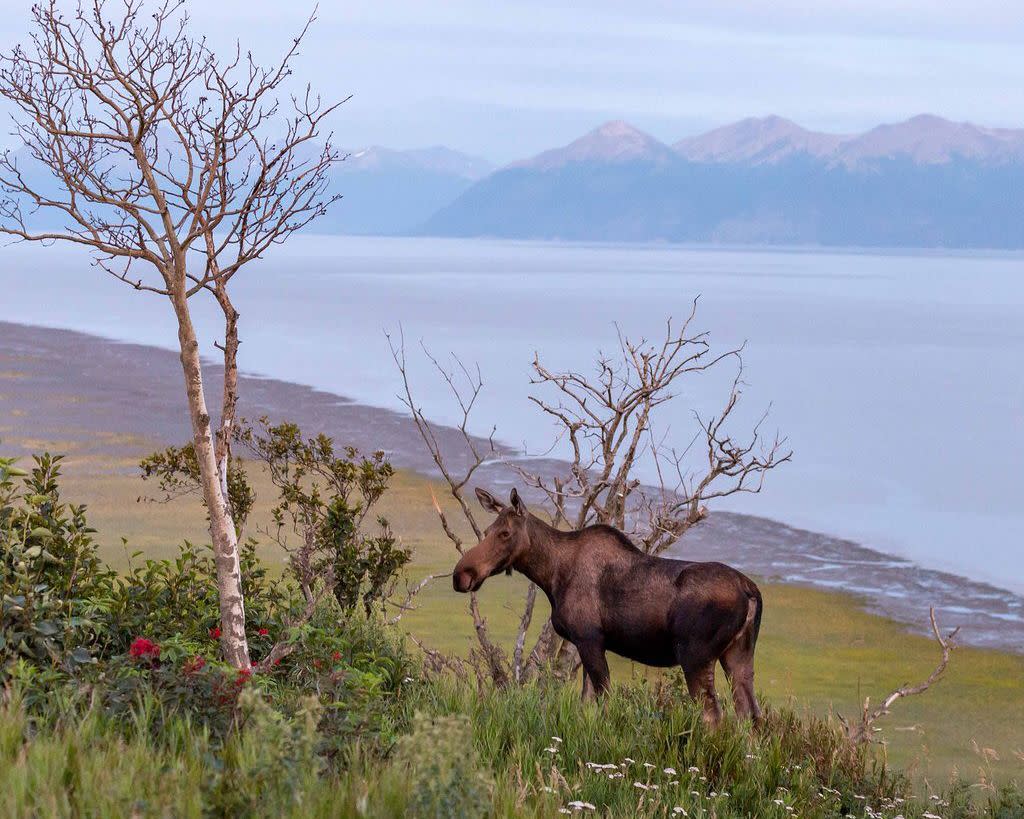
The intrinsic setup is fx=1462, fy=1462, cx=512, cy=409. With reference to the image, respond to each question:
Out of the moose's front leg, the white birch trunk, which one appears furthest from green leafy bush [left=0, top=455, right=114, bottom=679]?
the moose's front leg

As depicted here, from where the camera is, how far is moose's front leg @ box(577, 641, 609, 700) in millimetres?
9516

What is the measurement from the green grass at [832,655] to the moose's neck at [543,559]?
374 centimetres

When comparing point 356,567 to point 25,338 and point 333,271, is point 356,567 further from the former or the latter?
point 333,271

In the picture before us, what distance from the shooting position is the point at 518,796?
22.1 ft

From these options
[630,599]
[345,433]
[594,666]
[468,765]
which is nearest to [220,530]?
[594,666]

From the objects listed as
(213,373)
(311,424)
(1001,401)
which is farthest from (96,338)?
(1001,401)

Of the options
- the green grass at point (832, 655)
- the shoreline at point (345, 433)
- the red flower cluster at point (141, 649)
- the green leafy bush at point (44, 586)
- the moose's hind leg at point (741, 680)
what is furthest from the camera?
the shoreline at point (345, 433)

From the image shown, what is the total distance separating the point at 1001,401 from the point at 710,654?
44980mm

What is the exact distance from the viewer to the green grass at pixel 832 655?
49.7 ft

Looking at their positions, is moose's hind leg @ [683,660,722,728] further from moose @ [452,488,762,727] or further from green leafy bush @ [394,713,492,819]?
green leafy bush @ [394,713,492,819]

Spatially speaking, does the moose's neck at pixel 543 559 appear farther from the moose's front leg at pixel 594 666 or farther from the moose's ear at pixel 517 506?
the moose's front leg at pixel 594 666

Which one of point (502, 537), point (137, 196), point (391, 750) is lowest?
point (391, 750)

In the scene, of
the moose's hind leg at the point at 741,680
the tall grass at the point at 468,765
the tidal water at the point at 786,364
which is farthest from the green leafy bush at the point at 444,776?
the tidal water at the point at 786,364

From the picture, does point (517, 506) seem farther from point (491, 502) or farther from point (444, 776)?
point (444, 776)
